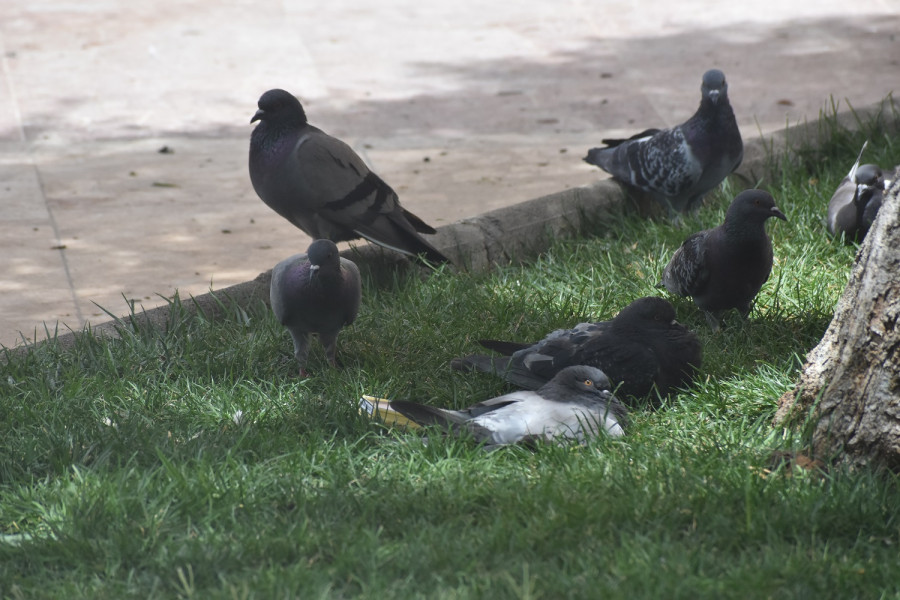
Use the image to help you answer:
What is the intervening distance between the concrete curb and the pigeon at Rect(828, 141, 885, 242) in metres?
0.94

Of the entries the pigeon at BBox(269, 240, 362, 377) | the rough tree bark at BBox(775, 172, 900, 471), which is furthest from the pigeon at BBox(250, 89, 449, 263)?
the rough tree bark at BBox(775, 172, 900, 471)

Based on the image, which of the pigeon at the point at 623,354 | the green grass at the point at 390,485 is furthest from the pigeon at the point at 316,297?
the pigeon at the point at 623,354

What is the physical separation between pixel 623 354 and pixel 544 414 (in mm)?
446

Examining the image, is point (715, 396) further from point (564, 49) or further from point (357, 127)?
point (564, 49)

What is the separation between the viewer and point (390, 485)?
335 centimetres

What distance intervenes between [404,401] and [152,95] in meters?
5.65

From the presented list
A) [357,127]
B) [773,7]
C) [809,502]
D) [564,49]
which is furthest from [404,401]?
[773,7]

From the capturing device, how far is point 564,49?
32.3ft

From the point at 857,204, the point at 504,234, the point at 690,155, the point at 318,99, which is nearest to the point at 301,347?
the point at 504,234

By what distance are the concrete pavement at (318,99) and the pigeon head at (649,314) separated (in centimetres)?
217

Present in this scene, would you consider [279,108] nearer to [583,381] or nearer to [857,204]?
[583,381]

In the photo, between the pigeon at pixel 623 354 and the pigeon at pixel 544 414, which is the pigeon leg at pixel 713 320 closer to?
the pigeon at pixel 623 354

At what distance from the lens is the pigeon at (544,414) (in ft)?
12.2

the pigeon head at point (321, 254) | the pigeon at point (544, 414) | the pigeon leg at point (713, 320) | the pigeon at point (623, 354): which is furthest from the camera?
the pigeon leg at point (713, 320)
